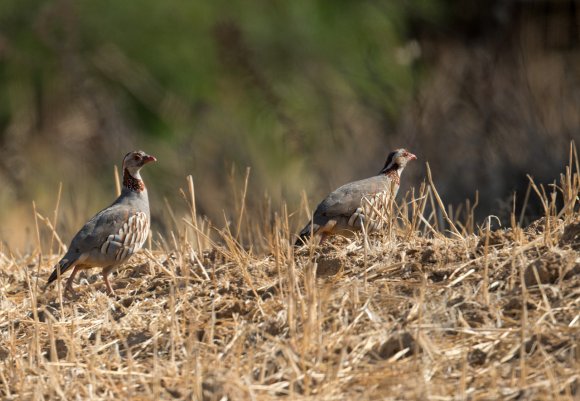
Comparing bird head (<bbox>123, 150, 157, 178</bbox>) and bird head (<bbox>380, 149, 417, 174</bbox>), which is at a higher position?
bird head (<bbox>123, 150, 157, 178</bbox>)

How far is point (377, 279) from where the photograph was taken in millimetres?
6043

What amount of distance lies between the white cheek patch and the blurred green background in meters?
1.24

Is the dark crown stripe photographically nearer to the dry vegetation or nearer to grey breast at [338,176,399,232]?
the dry vegetation

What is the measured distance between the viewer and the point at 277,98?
43.6 feet

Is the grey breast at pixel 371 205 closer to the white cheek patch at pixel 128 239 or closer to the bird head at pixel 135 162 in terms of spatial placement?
the white cheek patch at pixel 128 239

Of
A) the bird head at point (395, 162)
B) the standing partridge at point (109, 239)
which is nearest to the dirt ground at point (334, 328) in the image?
the standing partridge at point (109, 239)

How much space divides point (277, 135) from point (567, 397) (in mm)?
11835

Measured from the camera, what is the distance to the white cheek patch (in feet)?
23.5

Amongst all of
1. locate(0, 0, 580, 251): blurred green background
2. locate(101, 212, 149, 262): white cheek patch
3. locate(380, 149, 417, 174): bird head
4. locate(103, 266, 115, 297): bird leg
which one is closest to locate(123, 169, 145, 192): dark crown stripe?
locate(101, 212, 149, 262): white cheek patch

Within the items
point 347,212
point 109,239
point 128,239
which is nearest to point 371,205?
point 347,212

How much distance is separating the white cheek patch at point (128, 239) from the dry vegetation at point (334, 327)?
0.42m

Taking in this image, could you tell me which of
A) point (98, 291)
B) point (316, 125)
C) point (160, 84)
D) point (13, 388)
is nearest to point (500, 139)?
point (316, 125)

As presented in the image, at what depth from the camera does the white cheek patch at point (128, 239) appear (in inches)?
281

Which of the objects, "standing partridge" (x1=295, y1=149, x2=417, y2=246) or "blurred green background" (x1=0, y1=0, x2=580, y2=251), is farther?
"blurred green background" (x1=0, y1=0, x2=580, y2=251)
